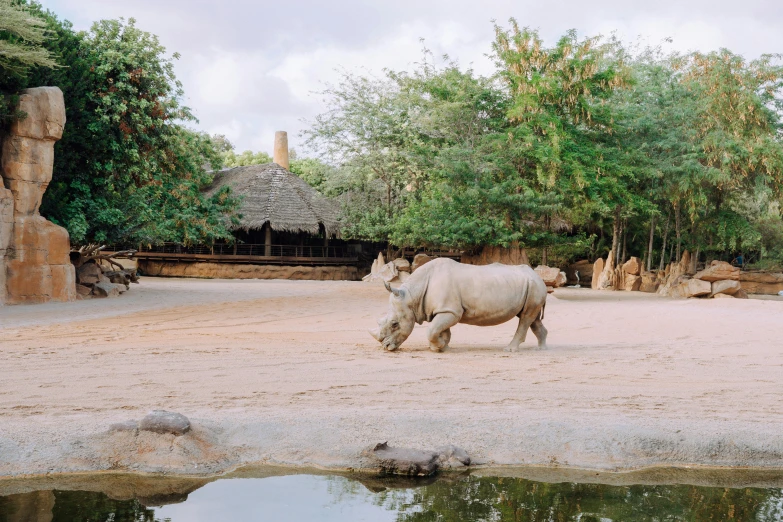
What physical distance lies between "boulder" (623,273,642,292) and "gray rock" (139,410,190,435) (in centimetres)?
2413

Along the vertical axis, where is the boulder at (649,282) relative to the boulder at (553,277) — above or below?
below

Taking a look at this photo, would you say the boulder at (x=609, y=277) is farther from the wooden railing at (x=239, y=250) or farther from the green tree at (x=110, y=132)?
the green tree at (x=110, y=132)

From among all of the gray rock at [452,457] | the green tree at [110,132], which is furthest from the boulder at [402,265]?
the gray rock at [452,457]

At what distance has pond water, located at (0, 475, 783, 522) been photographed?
4.18m

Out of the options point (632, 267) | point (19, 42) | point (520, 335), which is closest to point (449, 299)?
point (520, 335)

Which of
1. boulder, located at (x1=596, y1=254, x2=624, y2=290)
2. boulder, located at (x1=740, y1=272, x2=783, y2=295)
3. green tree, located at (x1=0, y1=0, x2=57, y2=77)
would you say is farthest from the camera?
boulder, located at (x1=740, y1=272, x2=783, y2=295)

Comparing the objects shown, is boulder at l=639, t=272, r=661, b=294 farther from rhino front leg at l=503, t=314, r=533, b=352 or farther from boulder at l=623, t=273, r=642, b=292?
rhino front leg at l=503, t=314, r=533, b=352

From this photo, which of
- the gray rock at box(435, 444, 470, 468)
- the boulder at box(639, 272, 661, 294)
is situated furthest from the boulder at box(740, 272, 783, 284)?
the gray rock at box(435, 444, 470, 468)

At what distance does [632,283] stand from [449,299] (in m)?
19.6

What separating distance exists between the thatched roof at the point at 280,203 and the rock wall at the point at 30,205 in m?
14.1

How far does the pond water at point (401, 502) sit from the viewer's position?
13.7 feet

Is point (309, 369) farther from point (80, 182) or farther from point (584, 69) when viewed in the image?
point (584, 69)

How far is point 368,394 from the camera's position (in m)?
6.72

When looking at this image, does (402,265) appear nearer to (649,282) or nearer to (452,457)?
(649,282)
